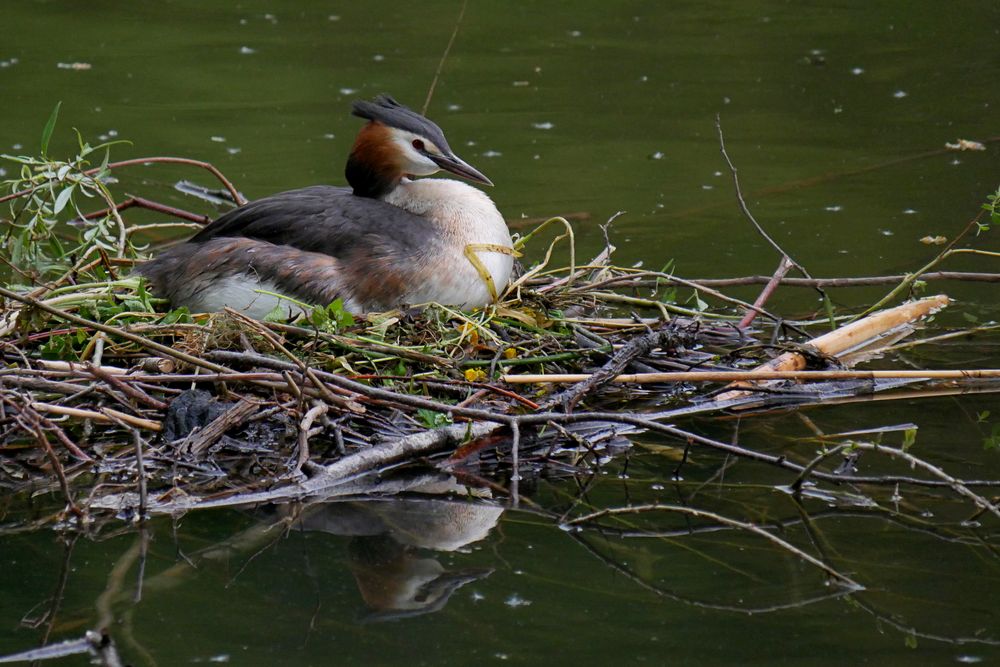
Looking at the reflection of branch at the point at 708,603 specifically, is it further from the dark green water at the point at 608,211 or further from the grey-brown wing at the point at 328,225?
the grey-brown wing at the point at 328,225

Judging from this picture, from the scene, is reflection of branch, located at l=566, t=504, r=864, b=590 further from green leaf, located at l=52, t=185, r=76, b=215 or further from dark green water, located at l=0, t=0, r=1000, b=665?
green leaf, located at l=52, t=185, r=76, b=215

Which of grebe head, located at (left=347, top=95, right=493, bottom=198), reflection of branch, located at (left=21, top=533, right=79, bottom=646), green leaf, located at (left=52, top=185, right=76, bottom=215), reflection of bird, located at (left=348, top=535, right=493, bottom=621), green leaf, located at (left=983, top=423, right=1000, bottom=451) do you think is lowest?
reflection of branch, located at (left=21, top=533, right=79, bottom=646)

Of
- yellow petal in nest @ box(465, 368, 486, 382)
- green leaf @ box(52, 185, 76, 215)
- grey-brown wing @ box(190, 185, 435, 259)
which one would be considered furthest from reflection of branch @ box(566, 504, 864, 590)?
green leaf @ box(52, 185, 76, 215)

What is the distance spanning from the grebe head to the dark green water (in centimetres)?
148

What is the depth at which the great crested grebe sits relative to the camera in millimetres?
5106

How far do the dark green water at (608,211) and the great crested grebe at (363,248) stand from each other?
1069 mm

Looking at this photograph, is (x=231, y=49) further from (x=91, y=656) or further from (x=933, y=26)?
(x=91, y=656)

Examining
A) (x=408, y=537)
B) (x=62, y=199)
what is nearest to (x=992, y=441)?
(x=408, y=537)

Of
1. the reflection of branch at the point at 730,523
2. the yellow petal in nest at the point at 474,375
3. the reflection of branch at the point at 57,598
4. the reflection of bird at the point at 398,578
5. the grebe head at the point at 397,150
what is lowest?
the reflection of branch at the point at 57,598

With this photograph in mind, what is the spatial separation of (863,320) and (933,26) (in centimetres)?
601

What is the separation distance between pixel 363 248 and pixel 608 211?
8.55 feet

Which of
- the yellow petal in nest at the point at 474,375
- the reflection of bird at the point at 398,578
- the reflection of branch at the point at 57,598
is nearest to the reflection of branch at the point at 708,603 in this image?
the reflection of bird at the point at 398,578

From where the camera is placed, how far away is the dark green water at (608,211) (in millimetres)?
3420

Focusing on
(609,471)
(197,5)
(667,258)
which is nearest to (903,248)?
(667,258)
